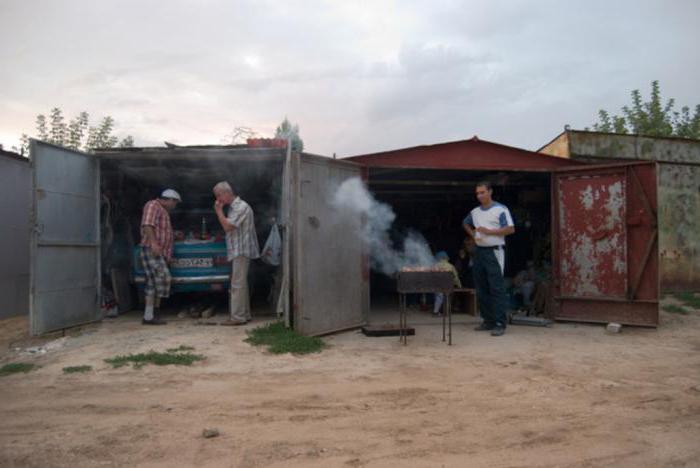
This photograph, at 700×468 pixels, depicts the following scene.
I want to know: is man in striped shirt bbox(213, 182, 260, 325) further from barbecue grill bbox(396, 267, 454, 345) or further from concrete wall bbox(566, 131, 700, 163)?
concrete wall bbox(566, 131, 700, 163)

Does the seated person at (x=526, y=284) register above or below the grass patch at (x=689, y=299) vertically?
above

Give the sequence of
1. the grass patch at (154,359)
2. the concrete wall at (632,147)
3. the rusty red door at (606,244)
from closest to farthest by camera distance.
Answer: the grass patch at (154,359)
the rusty red door at (606,244)
the concrete wall at (632,147)

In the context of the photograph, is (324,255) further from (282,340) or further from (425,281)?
(425,281)

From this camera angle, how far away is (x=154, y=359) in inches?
240

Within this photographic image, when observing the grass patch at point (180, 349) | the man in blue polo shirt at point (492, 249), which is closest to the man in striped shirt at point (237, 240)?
the grass patch at point (180, 349)

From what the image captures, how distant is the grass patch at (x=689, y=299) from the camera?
10367 millimetres

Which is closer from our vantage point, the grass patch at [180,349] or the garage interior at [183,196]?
the grass patch at [180,349]

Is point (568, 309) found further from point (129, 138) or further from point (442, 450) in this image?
point (129, 138)

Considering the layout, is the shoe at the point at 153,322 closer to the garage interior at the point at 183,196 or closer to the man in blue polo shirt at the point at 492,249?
the garage interior at the point at 183,196

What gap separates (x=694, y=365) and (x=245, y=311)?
6373mm

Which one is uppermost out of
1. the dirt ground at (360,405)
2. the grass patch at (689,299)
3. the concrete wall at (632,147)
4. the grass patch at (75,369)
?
the concrete wall at (632,147)

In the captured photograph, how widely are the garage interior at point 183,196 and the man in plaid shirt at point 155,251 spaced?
2.67 feet

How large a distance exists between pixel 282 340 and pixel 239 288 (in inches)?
65.1

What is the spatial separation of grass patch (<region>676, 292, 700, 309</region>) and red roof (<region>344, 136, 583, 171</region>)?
413cm
